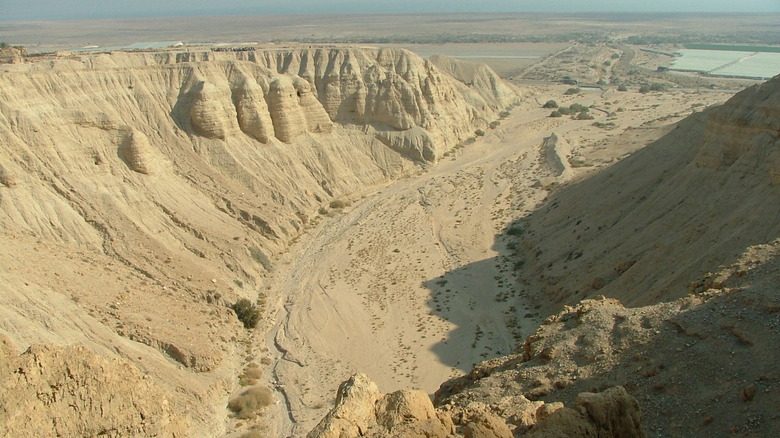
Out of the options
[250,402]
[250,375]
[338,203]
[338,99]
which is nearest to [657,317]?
[250,402]

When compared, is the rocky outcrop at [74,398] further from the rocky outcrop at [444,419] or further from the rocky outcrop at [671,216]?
the rocky outcrop at [671,216]

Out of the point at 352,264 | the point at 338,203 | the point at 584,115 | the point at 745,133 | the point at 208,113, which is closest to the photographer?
the point at 745,133

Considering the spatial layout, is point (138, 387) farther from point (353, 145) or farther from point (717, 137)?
point (353, 145)

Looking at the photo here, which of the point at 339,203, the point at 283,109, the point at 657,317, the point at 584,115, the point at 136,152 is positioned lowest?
the point at 339,203

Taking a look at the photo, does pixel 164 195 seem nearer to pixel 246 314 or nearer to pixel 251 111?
pixel 246 314

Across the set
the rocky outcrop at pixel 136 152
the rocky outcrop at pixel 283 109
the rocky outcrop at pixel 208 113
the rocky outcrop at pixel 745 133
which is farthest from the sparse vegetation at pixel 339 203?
the rocky outcrop at pixel 745 133

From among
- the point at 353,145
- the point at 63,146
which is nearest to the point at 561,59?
the point at 353,145

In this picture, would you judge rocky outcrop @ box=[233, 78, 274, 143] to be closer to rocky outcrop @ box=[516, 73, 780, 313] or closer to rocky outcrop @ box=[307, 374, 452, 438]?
rocky outcrop @ box=[516, 73, 780, 313]
